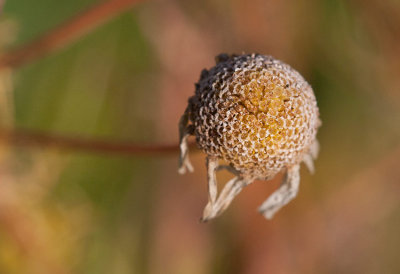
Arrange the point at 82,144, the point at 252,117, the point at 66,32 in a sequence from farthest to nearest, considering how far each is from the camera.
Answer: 1. the point at 66,32
2. the point at 82,144
3. the point at 252,117

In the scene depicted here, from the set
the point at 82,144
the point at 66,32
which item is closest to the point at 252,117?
the point at 82,144

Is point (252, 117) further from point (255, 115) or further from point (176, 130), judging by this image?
point (176, 130)

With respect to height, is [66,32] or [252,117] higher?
[66,32]

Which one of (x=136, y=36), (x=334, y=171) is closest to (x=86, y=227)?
(x=136, y=36)

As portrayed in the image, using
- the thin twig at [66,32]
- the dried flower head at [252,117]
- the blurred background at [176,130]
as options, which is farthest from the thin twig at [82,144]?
the blurred background at [176,130]

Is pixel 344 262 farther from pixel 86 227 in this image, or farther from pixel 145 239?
pixel 86 227

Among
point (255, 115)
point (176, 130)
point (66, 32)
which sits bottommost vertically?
point (176, 130)
